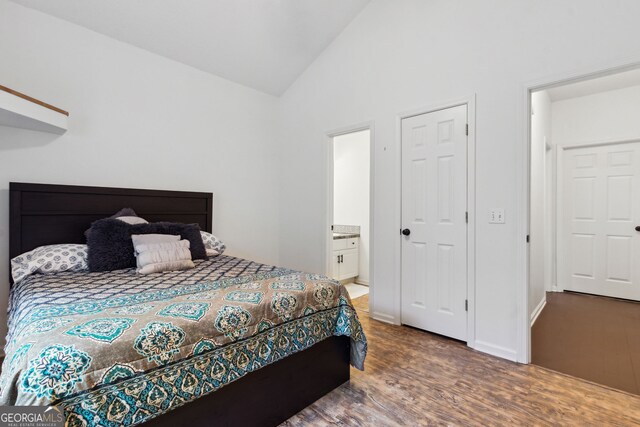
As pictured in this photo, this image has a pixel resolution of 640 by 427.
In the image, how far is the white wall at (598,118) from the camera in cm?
375

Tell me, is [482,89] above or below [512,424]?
above

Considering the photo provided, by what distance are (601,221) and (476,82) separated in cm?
300

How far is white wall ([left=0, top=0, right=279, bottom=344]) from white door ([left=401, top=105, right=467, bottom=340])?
77.3 inches

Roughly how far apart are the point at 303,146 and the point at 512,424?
10.7 feet

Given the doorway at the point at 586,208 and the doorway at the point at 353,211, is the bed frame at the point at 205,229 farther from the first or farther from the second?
the doorway at the point at 586,208

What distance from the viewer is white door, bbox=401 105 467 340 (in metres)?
2.65

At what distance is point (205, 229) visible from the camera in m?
3.49

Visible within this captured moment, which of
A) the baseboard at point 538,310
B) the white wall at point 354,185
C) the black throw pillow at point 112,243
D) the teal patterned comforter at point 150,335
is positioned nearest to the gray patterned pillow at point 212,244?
the black throw pillow at point 112,243

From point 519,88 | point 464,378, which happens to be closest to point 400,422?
point 464,378

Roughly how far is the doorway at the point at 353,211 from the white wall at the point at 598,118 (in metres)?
2.62

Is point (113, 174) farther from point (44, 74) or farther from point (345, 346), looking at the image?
point (345, 346)

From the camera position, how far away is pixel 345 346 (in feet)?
6.56

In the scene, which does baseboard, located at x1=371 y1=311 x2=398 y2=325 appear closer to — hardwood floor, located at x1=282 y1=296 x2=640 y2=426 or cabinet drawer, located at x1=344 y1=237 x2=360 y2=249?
hardwood floor, located at x1=282 y1=296 x2=640 y2=426

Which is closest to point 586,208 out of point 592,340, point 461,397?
point 592,340
